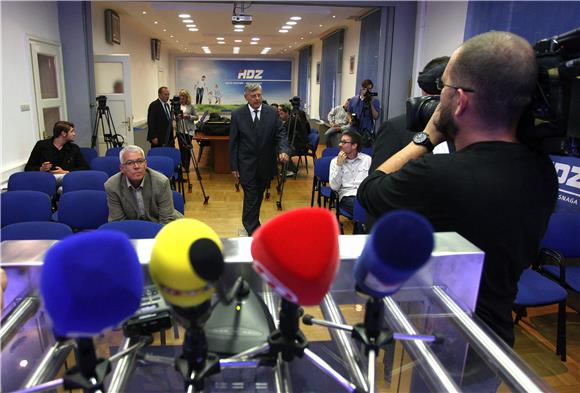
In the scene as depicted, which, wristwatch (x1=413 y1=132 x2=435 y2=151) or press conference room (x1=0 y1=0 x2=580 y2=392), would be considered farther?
wristwatch (x1=413 y1=132 x2=435 y2=151)

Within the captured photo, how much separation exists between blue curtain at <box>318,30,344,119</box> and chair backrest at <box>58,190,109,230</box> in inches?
356

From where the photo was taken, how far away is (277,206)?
586 centimetres

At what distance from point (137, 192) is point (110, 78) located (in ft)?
16.5

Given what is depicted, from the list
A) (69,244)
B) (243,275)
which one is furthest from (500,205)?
(69,244)

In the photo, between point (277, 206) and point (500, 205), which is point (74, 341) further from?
point (277, 206)

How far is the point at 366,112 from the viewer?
7301mm

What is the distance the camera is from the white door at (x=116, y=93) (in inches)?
282

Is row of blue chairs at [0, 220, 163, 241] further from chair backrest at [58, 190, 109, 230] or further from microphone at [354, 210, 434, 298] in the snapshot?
microphone at [354, 210, 434, 298]

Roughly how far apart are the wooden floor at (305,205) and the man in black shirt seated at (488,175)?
991 millimetres

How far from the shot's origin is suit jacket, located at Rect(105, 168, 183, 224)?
3090 millimetres

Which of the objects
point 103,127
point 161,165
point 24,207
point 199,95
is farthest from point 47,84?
point 199,95

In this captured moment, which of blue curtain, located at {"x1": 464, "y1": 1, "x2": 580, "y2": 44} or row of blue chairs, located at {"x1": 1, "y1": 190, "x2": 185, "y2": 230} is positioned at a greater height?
blue curtain, located at {"x1": 464, "y1": 1, "x2": 580, "y2": 44}

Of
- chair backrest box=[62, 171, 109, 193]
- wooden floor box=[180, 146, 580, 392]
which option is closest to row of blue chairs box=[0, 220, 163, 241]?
wooden floor box=[180, 146, 580, 392]

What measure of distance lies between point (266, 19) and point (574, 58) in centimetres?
941
